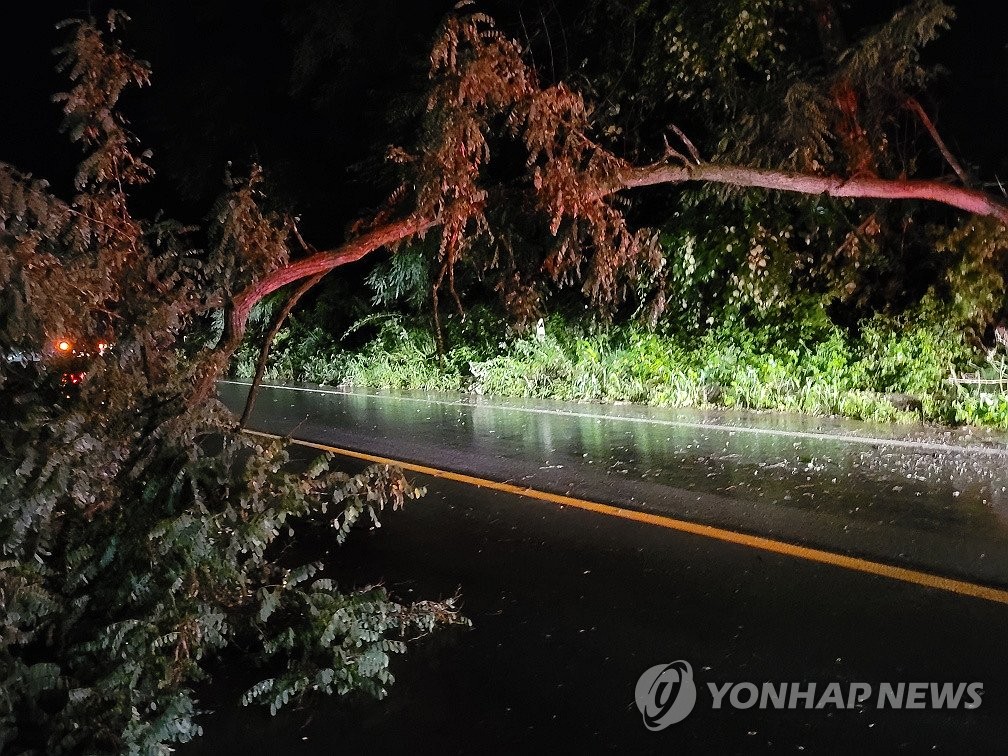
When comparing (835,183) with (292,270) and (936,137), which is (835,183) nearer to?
(936,137)

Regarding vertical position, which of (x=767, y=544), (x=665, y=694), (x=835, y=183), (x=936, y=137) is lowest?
(x=665, y=694)

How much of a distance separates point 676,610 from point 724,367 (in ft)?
29.9

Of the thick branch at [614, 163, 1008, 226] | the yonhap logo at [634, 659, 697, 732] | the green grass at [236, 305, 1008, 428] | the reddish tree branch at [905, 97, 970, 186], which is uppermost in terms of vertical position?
the reddish tree branch at [905, 97, 970, 186]

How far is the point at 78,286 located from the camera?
21.1ft

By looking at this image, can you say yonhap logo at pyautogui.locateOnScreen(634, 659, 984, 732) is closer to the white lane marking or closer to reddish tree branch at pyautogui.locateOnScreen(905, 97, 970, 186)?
the white lane marking

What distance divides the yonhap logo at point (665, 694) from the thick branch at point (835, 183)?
25.9 feet

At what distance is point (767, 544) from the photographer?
6.64m

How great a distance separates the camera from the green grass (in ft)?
39.2

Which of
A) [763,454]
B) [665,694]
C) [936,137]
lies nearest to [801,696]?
[665,694]

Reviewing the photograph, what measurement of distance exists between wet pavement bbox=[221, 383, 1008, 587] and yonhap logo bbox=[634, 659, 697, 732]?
2.20 m

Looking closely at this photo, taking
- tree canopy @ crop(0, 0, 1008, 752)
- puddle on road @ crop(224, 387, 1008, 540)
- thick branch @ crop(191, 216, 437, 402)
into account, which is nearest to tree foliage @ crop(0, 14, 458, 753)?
tree canopy @ crop(0, 0, 1008, 752)

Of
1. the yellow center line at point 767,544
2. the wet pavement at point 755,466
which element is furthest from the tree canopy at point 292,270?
the wet pavement at point 755,466

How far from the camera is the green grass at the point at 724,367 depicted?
471 inches

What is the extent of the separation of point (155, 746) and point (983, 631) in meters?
4.17
